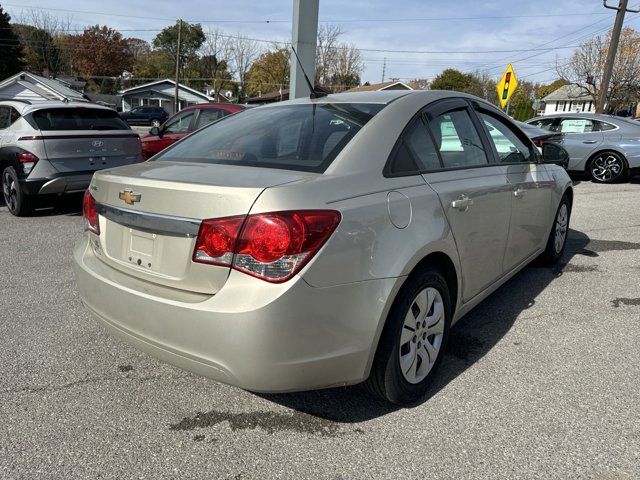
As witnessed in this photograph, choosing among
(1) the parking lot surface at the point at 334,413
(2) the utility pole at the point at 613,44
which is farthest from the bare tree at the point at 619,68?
(1) the parking lot surface at the point at 334,413

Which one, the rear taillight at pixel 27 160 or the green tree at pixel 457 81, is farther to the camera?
the green tree at pixel 457 81

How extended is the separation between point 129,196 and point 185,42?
255 ft

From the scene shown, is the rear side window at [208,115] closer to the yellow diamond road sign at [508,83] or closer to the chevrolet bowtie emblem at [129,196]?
the chevrolet bowtie emblem at [129,196]

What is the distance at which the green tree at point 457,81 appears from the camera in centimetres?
7193

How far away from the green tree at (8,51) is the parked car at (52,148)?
52.0 m

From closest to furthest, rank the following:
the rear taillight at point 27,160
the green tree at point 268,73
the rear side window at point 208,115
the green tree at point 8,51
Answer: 1. the rear taillight at point 27,160
2. the rear side window at point 208,115
3. the green tree at point 8,51
4. the green tree at point 268,73

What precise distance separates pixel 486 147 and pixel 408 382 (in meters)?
1.77

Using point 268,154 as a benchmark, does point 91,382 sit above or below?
below

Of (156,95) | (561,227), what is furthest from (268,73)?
(561,227)

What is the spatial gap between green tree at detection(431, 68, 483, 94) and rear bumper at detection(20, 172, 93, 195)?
Result: 6972 centimetres

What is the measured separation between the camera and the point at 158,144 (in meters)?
9.71

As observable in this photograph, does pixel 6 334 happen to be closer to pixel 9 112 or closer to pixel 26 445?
pixel 26 445

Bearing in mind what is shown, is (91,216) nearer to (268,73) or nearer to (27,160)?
(27,160)

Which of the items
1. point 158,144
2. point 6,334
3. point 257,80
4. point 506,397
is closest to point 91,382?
point 6,334
